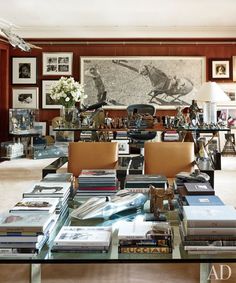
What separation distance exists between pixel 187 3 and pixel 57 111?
3857 millimetres

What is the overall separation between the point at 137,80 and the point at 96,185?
619 centimetres

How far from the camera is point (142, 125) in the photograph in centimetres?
540

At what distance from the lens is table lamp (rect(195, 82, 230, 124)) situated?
5.35 meters

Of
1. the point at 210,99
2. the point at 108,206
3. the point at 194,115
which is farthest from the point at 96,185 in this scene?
the point at 210,99

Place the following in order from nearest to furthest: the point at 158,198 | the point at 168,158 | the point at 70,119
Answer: the point at 158,198 < the point at 168,158 < the point at 70,119

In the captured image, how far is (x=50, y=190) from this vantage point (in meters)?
2.58

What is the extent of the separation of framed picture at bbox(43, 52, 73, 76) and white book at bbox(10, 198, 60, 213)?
681 cm

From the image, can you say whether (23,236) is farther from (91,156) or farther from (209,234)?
(91,156)

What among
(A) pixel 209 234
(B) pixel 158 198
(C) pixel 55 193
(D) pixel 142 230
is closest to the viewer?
(A) pixel 209 234

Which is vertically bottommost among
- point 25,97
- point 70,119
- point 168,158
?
point 168,158

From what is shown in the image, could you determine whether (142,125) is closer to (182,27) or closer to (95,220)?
(95,220)

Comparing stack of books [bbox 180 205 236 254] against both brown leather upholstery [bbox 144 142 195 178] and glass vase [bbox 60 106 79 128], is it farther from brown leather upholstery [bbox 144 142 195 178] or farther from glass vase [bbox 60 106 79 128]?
glass vase [bbox 60 106 79 128]

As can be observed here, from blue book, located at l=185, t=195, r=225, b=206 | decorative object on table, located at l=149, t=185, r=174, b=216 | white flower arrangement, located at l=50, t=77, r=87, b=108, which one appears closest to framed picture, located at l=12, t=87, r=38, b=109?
white flower arrangement, located at l=50, t=77, r=87, b=108

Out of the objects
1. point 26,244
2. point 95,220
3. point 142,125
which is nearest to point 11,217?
point 26,244
